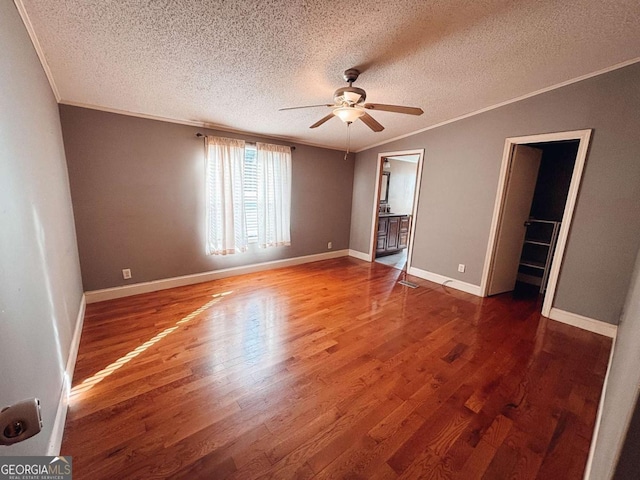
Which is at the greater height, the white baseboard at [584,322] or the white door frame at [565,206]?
the white door frame at [565,206]

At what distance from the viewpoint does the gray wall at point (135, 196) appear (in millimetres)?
2648

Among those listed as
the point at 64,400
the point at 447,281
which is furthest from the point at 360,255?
the point at 64,400

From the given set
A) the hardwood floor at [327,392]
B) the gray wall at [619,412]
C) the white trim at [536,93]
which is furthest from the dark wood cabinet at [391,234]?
the gray wall at [619,412]

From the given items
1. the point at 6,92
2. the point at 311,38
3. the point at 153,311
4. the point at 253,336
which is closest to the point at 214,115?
the point at 311,38

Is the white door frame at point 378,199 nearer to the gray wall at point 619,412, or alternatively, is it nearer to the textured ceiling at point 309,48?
Result: the textured ceiling at point 309,48

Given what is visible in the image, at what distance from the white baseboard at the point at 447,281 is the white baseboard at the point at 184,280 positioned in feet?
5.98

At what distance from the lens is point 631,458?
564 millimetres

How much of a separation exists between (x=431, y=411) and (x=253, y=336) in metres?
1.52

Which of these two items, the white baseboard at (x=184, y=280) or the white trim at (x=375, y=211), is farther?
the white trim at (x=375, y=211)

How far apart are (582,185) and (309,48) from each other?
301cm

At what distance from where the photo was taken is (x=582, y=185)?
104 inches

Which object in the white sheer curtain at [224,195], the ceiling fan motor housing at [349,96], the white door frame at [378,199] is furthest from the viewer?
the white door frame at [378,199]

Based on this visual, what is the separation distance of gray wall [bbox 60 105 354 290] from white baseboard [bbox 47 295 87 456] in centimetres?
91

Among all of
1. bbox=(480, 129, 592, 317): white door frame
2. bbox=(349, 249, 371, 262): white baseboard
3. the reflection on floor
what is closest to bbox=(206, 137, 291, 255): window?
bbox=(349, 249, 371, 262): white baseboard
